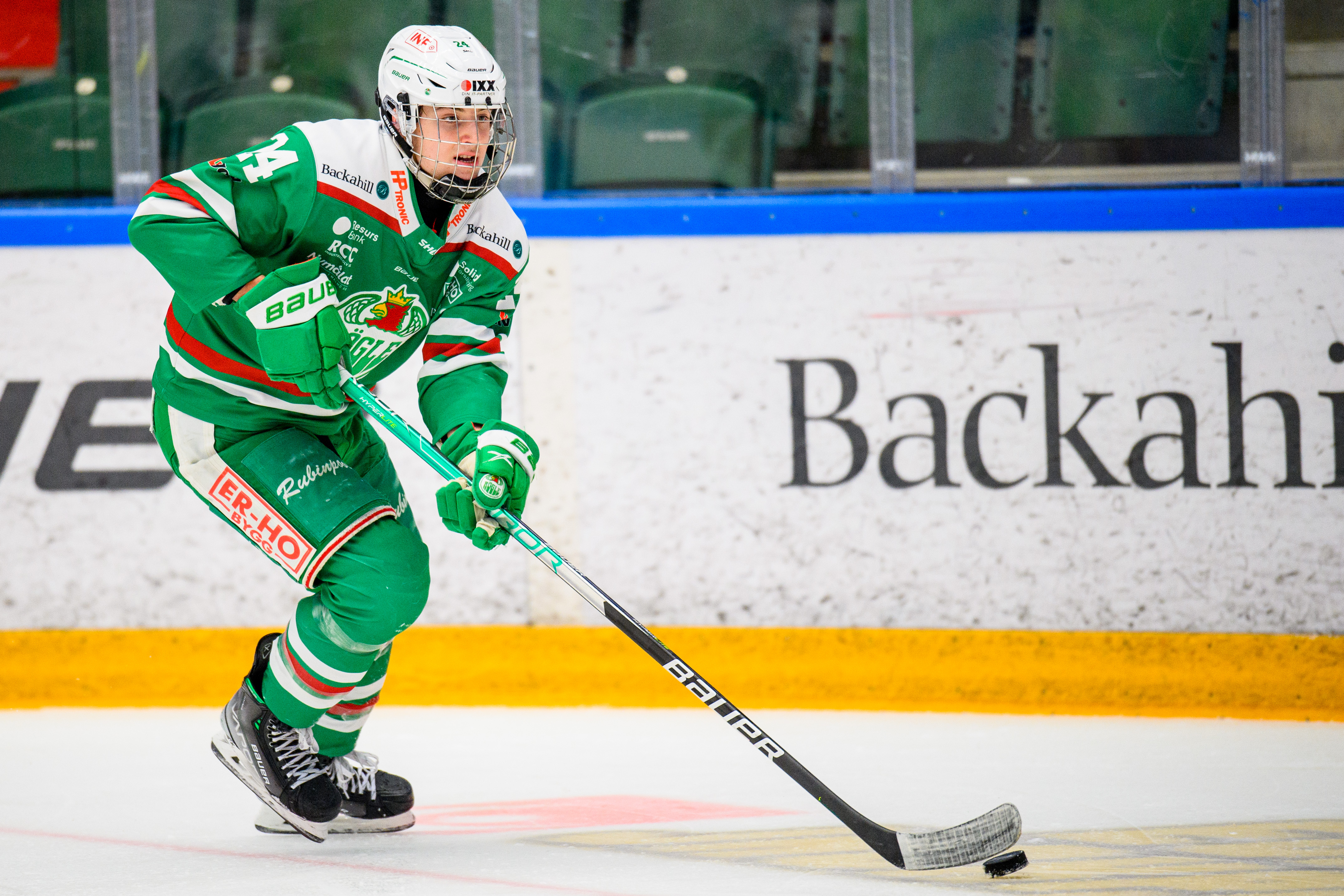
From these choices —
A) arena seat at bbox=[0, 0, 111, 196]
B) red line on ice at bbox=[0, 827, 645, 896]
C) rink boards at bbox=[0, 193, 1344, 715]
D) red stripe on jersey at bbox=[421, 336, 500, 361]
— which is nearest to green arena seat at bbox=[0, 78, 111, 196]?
arena seat at bbox=[0, 0, 111, 196]

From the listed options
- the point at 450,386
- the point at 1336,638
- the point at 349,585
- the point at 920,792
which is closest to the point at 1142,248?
the point at 1336,638

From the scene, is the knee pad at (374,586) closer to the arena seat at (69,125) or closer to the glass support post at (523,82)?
the glass support post at (523,82)

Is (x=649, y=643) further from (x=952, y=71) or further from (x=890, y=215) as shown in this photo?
(x=952, y=71)

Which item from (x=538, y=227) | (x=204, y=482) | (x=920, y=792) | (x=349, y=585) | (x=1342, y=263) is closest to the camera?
(x=349, y=585)

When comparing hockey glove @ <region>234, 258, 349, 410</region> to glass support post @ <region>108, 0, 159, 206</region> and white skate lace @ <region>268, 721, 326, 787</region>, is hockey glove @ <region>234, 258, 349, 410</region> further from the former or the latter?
glass support post @ <region>108, 0, 159, 206</region>

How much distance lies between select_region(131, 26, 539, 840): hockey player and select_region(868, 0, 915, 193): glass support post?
137 cm

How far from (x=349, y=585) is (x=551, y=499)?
119 centimetres

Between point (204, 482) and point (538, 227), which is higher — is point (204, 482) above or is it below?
below

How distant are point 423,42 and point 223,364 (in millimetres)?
536

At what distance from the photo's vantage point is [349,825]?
2369 millimetres

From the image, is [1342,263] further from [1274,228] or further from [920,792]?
[920,792]

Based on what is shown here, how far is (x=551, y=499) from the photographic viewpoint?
3.29 meters

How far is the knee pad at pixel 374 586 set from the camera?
2.12 m

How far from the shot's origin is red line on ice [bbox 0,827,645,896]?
6.68 feet
